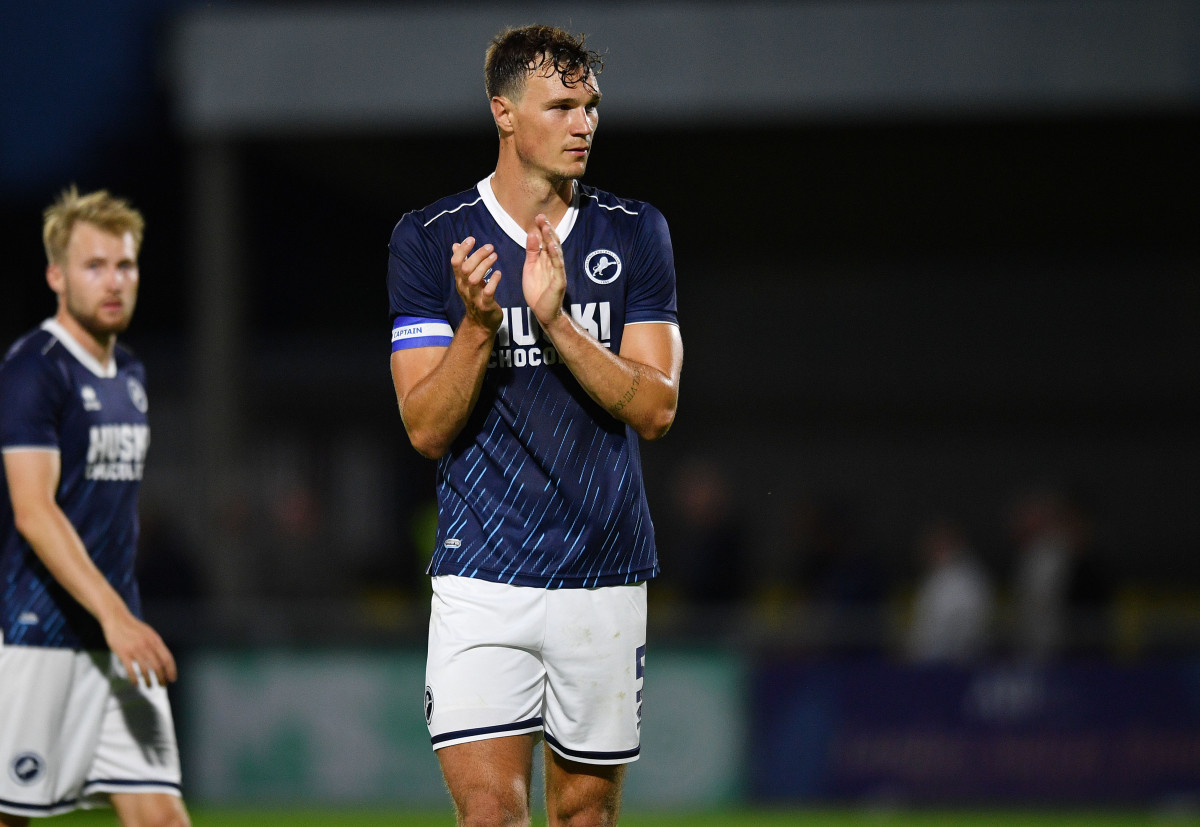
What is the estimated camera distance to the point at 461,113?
43.8 ft

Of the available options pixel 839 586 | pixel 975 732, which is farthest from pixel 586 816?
pixel 839 586

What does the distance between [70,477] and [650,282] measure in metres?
1.92

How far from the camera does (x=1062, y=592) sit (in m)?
11.0

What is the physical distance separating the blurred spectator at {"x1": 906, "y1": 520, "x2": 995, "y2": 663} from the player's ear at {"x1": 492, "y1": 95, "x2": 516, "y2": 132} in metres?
7.66

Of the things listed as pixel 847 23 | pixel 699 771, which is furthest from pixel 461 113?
pixel 699 771

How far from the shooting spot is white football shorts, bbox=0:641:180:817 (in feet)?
15.8

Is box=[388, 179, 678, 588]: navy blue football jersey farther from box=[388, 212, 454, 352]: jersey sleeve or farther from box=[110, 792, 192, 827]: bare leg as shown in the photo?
box=[110, 792, 192, 827]: bare leg

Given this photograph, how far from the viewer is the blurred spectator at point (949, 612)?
11.0 m

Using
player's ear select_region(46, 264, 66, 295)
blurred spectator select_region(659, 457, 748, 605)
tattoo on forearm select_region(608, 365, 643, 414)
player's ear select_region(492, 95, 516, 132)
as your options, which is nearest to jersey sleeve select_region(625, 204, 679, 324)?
tattoo on forearm select_region(608, 365, 643, 414)

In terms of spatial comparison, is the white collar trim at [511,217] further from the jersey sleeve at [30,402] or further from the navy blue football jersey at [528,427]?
the jersey sleeve at [30,402]

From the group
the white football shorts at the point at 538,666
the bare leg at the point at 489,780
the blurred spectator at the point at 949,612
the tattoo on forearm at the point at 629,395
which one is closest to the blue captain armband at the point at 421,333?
the tattoo on forearm at the point at 629,395

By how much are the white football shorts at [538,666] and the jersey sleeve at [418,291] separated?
2.04 feet

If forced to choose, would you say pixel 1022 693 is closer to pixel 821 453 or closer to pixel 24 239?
pixel 821 453

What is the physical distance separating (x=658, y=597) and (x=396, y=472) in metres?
11.0
